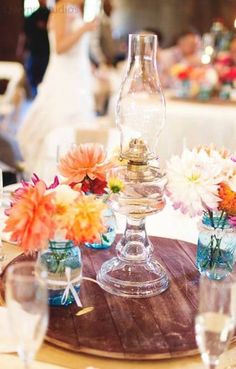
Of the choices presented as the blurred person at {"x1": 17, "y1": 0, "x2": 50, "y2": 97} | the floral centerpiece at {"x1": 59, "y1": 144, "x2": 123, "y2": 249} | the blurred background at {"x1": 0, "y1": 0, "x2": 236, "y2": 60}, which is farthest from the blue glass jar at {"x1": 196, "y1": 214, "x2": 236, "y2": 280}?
the blurred background at {"x1": 0, "y1": 0, "x2": 236, "y2": 60}

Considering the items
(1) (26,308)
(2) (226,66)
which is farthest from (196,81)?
(1) (26,308)

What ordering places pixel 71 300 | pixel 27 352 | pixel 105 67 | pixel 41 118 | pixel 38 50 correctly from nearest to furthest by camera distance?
1. pixel 27 352
2. pixel 71 300
3. pixel 41 118
4. pixel 38 50
5. pixel 105 67

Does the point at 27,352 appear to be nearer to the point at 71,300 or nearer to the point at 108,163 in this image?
the point at 71,300

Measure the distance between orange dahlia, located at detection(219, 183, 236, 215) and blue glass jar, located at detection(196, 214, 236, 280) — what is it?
2.9 inches

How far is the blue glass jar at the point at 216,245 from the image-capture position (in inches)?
50.8

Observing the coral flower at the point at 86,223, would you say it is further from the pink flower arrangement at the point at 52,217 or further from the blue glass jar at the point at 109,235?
the blue glass jar at the point at 109,235

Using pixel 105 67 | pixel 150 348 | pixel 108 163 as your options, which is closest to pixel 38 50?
pixel 105 67

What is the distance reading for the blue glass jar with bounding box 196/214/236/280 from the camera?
129 cm

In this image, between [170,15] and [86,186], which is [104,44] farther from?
[86,186]

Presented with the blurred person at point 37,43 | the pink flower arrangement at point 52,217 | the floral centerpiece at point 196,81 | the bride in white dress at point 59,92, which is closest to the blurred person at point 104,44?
the blurred person at point 37,43

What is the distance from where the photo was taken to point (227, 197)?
3.94ft

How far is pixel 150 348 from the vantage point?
102 centimetres

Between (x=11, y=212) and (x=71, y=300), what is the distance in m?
0.24

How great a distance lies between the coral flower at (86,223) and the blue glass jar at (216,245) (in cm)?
37
